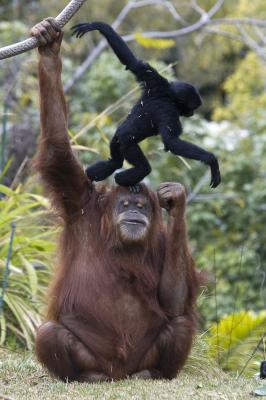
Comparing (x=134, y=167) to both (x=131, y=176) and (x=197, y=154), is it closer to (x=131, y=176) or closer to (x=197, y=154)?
(x=131, y=176)

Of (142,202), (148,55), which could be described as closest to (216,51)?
(148,55)

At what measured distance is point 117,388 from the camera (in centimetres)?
504

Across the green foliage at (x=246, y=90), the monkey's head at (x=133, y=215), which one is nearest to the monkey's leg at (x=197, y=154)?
the monkey's head at (x=133, y=215)

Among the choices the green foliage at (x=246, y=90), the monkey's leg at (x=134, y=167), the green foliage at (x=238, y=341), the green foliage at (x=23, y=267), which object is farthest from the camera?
the green foliage at (x=246, y=90)

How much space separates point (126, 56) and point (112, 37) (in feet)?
0.46

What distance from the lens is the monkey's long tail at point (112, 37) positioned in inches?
185

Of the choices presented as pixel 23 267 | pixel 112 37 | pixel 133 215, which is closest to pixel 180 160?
pixel 23 267

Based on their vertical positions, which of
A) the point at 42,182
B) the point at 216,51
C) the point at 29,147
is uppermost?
the point at 42,182

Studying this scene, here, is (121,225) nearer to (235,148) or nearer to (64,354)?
(64,354)

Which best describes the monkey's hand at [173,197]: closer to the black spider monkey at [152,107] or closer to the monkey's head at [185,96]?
the black spider monkey at [152,107]

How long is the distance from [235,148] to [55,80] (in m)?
9.01

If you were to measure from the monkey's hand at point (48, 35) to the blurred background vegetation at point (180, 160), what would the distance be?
209cm

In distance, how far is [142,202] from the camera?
565cm

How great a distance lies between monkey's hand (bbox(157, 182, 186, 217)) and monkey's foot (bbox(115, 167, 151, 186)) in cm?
17
